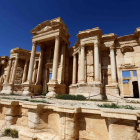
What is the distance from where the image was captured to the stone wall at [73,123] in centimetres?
295

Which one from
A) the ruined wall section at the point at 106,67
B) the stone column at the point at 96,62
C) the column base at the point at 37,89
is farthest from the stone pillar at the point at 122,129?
the column base at the point at 37,89

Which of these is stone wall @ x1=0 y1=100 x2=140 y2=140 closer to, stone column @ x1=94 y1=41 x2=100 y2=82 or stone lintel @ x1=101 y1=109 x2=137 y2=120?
stone lintel @ x1=101 y1=109 x2=137 y2=120

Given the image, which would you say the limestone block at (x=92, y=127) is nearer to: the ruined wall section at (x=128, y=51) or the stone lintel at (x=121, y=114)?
the stone lintel at (x=121, y=114)

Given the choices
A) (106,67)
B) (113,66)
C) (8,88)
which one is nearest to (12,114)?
(113,66)

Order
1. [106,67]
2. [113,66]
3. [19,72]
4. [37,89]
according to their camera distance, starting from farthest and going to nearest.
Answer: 1. [19,72]
2. [37,89]
3. [106,67]
4. [113,66]

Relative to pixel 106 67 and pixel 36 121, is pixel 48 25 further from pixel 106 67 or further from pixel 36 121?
pixel 36 121

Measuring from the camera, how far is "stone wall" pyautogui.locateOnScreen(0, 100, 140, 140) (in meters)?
2.95

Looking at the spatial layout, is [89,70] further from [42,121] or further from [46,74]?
[42,121]

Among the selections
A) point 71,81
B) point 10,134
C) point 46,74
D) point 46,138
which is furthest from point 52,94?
point 46,138

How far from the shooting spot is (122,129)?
2.96 meters

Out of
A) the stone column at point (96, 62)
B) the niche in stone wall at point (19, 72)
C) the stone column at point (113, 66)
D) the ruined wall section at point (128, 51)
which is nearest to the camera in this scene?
the stone column at point (96, 62)

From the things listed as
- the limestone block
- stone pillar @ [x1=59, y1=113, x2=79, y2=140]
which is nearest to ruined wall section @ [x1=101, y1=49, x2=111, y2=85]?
the limestone block

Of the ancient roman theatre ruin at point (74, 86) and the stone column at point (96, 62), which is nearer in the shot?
the ancient roman theatre ruin at point (74, 86)

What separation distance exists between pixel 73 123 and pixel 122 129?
1559 mm
